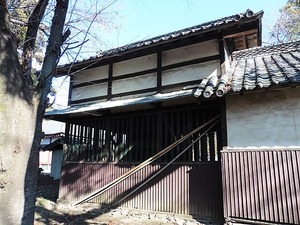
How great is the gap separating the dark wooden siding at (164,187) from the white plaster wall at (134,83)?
2.61 metres

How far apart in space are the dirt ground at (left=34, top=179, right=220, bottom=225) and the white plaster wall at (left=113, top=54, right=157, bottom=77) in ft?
15.6

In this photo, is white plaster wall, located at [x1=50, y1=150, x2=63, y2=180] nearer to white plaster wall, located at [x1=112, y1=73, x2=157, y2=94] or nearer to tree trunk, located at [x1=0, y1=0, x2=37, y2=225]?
white plaster wall, located at [x1=112, y1=73, x2=157, y2=94]

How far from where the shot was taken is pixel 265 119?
627cm

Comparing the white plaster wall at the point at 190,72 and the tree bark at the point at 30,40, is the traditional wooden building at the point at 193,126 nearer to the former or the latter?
the white plaster wall at the point at 190,72

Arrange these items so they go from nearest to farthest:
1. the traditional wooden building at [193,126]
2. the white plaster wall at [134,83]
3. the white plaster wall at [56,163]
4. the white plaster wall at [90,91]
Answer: the traditional wooden building at [193,126] < the white plaster wall at [134,83] < the white plaster wall at [90,91] < the white plaster wall at [56,163]

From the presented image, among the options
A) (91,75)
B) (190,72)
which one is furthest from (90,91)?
(190,72)

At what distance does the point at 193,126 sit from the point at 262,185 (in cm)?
260

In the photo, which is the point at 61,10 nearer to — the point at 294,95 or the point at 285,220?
the point at 294,95

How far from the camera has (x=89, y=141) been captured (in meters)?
9.85

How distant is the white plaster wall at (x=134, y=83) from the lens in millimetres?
8703

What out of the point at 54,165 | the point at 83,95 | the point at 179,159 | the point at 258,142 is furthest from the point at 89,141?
→ the point at 54,165

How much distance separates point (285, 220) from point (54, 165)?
19781 mm

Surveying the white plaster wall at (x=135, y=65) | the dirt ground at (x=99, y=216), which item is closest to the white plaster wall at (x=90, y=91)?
the white plaster wall at (x=135, y=65)

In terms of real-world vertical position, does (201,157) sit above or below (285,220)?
above
